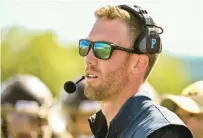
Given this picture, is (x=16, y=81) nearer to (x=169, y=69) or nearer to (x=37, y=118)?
(x=37, y=118)

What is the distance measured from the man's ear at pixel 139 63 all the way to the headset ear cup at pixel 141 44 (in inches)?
1.0

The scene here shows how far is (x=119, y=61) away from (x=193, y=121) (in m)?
2.29

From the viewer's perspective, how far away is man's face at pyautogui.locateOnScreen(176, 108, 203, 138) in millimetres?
4637

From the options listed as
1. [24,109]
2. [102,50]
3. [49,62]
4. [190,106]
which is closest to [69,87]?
[102,50]

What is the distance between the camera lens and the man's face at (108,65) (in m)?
2.57

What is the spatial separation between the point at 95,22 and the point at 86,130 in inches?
146

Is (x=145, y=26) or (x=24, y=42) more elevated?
(x=145, y=26)

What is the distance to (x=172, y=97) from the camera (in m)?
5.07

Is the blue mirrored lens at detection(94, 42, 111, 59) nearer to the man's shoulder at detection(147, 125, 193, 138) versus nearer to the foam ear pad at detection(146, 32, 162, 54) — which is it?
the foam ear pad at detection(146, 32, 162, 54)

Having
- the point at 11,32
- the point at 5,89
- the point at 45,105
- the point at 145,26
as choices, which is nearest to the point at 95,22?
the point at 145,26

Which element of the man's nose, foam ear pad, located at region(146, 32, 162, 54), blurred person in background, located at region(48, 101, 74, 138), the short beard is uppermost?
foam ear pad, located at region(146, 32, 162, 54)

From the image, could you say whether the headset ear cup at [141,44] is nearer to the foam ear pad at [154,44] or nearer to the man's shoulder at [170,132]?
the foam ear pad at [154,44]

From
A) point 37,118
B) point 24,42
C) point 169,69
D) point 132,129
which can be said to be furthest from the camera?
point 169,69

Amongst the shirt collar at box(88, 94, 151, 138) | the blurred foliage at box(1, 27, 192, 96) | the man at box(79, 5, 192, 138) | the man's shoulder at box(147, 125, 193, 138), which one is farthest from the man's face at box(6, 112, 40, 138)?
the blurred foliage at box(1, 27, 192, 96)
